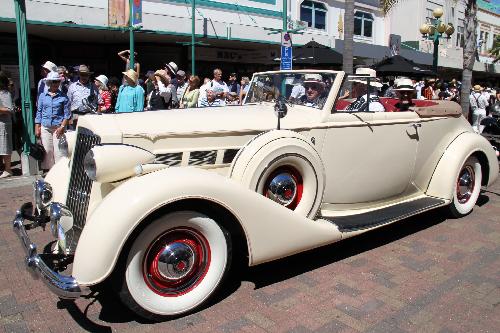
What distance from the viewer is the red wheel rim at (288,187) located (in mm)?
A: 3506

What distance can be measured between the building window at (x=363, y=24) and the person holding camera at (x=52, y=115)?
2033 centimetres

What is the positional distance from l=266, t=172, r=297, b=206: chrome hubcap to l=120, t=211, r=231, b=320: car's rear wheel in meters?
0.65

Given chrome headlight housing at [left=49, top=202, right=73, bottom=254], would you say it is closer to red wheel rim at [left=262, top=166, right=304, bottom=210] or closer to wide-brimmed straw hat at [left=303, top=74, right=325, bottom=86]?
red wheel rim at [left=262, top=166, right=304, bottom=210]

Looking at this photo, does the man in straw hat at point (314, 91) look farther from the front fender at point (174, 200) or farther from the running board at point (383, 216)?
the front fender at point (174, 200)

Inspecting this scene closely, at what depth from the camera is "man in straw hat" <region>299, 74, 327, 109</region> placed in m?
4.04

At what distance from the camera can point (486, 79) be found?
3750cm

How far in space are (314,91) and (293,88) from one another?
30 centimetres

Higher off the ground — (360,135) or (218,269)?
(360,135)

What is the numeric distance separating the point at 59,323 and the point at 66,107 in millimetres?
4596

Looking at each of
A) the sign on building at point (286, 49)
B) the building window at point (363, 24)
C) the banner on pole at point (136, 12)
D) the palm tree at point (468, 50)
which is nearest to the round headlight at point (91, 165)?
the sign on building at point (286, 49)

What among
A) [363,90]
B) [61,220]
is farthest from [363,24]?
[61,220]

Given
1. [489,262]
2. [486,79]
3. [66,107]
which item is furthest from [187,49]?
[486,79]

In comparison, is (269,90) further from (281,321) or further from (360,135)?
(281,321)

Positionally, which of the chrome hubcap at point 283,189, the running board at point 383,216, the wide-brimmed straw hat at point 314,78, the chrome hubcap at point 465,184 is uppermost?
the wide-brimmed straw hat at point 314,78
